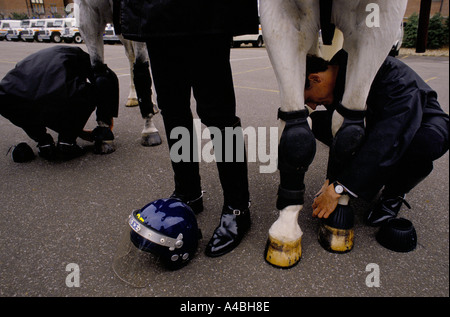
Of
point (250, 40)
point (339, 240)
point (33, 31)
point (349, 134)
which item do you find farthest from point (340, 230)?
point (33, 31)

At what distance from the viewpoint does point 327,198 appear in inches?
63.7

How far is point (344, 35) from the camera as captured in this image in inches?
50.8

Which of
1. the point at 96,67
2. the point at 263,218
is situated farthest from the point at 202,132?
the point at 263,218

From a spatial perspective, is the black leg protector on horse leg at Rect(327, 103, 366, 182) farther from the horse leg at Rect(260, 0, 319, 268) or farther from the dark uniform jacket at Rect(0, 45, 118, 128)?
the dark uniform jacket at Rect(0, 45, 118, 128)

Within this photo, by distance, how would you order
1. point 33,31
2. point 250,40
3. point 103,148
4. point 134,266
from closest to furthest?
point 134,266 < point 103,148 < point 250,40 < point 33,31

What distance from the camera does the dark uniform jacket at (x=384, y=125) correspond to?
1482mm

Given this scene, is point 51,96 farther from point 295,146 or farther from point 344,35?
point 344,35

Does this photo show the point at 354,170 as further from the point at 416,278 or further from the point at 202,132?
the point at 202,132

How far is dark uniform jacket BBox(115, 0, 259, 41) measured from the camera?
1.31 meters

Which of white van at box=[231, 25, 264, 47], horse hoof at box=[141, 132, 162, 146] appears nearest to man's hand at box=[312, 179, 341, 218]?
horse hoof at box=[141, 132, 162, 146]

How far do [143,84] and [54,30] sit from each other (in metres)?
22.6

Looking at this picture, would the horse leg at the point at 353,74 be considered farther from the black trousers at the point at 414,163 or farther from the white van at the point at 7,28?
the white van at the point at 7,28
